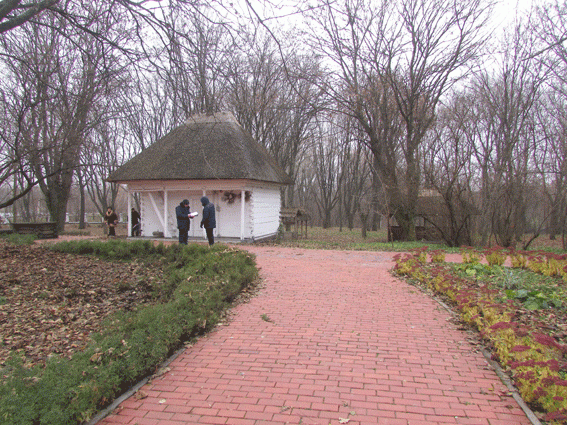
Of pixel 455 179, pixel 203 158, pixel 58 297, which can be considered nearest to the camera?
pixel 58 297

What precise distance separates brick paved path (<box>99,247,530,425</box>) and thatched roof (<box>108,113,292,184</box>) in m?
11.1

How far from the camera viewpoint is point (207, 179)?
1759 cm

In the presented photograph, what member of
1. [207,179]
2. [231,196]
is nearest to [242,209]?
[231,196]

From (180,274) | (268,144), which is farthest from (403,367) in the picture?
(268,144)

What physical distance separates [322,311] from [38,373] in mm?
4181

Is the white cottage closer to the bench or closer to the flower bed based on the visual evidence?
the bench

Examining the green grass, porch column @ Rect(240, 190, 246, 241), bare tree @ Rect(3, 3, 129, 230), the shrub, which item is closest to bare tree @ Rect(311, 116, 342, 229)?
the green grass

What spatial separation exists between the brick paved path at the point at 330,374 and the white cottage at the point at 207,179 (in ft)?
36.6

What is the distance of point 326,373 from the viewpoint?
4.16m

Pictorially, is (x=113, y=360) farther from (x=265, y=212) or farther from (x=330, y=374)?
(x=265, y=212)

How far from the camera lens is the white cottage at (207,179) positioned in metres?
17.6

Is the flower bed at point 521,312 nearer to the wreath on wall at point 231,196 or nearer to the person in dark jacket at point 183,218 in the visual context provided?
the person in dark jacket at point 183,218

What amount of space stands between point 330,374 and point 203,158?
15.1 meters

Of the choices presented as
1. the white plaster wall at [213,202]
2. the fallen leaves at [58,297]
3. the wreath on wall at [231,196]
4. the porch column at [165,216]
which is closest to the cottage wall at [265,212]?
the white plaster wall at [213,202]
